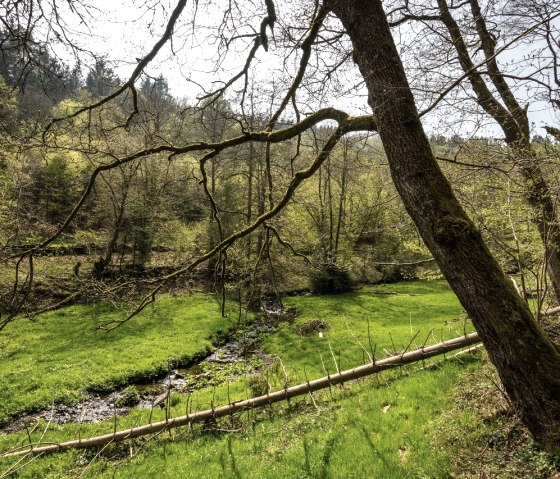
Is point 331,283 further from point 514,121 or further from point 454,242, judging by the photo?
point 454,242

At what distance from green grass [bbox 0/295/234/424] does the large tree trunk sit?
10321mm

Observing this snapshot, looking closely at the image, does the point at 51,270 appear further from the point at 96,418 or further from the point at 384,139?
the point at 384,139

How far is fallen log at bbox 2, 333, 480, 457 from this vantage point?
→ 26.4 feet

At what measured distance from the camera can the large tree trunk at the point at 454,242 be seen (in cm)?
322

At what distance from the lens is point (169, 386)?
336 inches

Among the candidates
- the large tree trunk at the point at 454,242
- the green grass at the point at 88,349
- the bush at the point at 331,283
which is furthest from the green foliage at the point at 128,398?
the bush at the point at 331,283

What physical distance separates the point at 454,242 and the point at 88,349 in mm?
15303

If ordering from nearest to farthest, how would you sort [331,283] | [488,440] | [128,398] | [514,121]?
1. [488,440]
2. [514,121]
3. [128,398]
4. [331,283]

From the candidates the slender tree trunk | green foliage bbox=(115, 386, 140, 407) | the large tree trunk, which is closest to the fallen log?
the slender tree trunk

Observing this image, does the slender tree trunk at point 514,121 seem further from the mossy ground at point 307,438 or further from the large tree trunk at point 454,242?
the mossy ground at point 307,438

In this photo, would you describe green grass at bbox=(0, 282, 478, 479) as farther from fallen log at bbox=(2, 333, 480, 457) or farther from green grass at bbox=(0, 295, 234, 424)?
green grass at bbox=(0, 295, 234, 424)

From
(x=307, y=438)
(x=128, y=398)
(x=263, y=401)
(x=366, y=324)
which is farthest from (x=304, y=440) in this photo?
(x=366, y=324)

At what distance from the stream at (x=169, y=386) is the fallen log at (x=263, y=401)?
631 mm

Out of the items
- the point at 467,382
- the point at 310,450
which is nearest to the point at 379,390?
the point at 467,382
